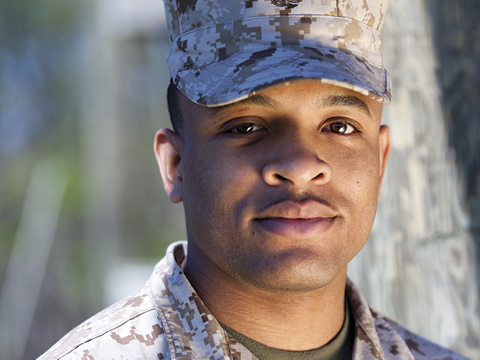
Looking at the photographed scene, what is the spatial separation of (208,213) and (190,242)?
26 centimetres

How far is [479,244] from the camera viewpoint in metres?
2.38

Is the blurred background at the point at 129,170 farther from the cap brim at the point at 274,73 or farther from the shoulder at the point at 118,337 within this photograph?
the shoulder at the point at 118,337

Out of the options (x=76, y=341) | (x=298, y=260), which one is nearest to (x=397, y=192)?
(x=298, y=260)

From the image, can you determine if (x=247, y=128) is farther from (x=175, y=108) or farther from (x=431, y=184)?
(x=431, y=184)

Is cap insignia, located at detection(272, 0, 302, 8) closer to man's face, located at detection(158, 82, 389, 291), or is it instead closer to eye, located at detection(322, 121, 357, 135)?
man's face, located at detection(158, 82, 389, 291)

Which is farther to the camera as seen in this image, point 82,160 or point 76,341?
point 82,160

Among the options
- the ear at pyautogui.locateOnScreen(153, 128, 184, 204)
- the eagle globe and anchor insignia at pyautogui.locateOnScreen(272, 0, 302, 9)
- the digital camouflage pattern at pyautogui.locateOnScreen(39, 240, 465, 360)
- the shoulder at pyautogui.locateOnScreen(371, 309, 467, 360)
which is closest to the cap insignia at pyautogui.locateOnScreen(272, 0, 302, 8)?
the eagle globe and anchor insignia at pyautogui.locateOnScreen(272, 0, 302, 9)

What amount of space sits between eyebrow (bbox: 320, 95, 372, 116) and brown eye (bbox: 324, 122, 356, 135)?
0.07m

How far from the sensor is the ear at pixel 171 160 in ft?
5.54

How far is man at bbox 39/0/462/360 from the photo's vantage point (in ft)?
4.57

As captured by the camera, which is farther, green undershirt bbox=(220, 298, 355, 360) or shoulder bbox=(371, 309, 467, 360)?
shoulder bbox=(371, 309, 467, 360)

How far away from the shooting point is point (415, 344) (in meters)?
1.89

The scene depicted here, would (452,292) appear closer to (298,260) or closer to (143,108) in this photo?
(298,260)

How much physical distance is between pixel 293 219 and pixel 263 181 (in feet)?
0.43
